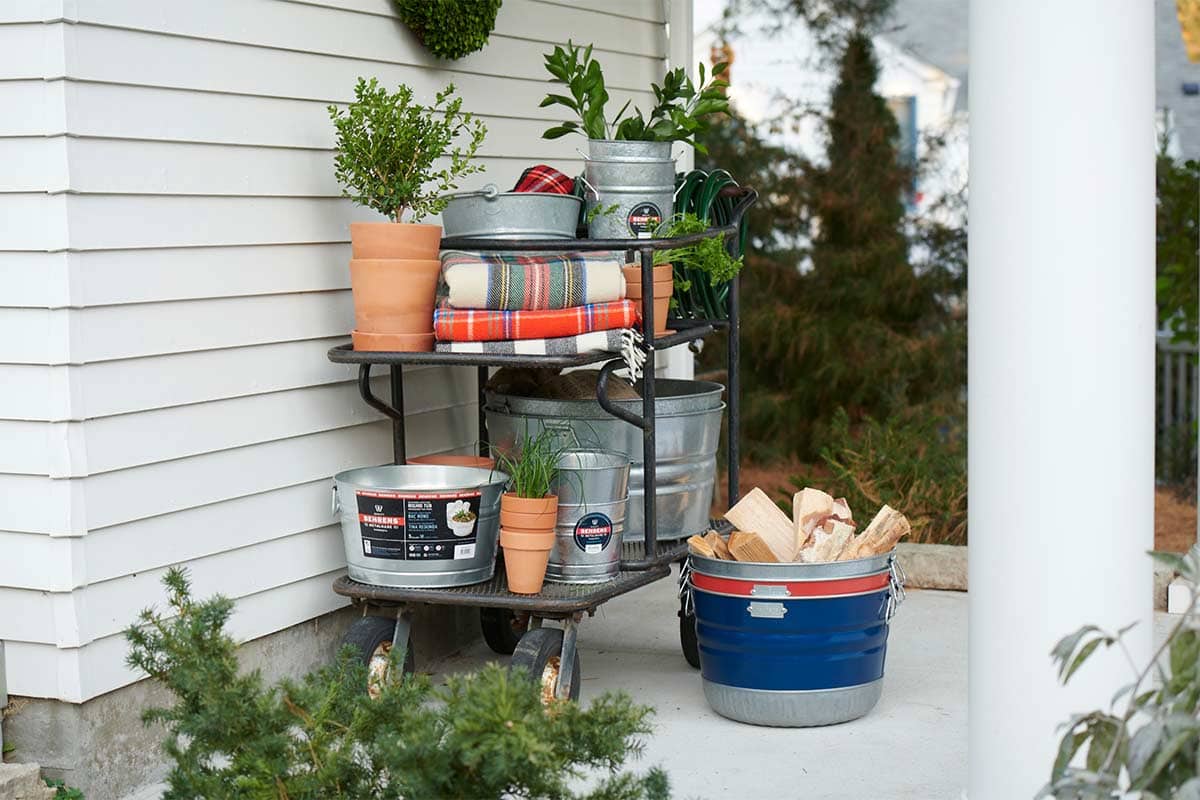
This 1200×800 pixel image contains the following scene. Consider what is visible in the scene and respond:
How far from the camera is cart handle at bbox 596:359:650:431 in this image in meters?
3.93

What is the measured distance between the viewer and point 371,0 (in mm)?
4348

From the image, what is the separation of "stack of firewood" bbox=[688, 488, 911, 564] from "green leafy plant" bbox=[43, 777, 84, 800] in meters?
1.61

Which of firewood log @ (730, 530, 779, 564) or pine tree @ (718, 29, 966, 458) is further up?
pine tree @ (718, 29, 966, 458)

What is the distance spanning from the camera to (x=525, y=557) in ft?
12.7

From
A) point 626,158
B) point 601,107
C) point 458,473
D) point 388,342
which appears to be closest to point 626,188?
point 626,158

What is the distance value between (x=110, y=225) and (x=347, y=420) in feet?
3.39

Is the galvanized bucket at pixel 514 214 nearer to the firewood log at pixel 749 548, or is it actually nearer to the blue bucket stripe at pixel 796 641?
the firewood log at pixel 749 548

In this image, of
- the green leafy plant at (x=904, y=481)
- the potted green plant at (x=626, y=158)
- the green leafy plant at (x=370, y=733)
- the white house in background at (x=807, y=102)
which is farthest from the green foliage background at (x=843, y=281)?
the green leafy plant at (x=370, y=733)

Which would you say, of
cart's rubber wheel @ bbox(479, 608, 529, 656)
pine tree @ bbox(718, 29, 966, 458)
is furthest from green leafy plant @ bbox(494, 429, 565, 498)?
pine tree @ bbox(718, 29, 966, 458)

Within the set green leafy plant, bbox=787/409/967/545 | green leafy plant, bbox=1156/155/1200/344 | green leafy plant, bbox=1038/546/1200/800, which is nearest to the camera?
green leafy plant, bbox=1038/546/1200/800

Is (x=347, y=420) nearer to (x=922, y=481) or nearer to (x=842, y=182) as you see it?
(x=922, y=481)

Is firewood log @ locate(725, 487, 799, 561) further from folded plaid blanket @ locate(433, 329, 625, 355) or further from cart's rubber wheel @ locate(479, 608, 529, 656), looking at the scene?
cart's rubber wheel @ locate(479, 608, 529, 656)

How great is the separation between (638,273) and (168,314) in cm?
124

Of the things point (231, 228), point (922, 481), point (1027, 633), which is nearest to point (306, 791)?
point (1027, 633)
